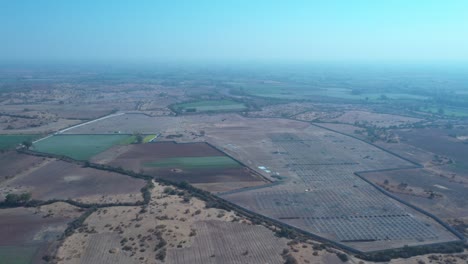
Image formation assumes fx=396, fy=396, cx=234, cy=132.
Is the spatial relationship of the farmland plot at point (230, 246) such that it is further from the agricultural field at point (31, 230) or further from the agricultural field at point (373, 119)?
the agricultural field at point (373, 119)

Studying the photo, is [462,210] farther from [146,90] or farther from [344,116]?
[146,90]

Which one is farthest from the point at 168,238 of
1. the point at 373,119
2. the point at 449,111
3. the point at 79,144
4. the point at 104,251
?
the point at 449,111

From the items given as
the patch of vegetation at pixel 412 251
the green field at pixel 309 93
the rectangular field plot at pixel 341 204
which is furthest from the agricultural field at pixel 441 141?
the green field at pixel 309 93

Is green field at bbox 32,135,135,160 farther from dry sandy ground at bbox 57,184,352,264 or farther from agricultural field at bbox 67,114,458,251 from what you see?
dry sandy ground at bbox 57,184,352,264

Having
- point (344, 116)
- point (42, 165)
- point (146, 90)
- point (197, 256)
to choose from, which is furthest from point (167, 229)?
point (146, 90)

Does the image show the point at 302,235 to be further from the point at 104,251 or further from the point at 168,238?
the point at 104,251

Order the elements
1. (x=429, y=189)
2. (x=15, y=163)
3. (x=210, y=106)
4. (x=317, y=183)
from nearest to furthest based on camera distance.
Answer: (x=429, y=189) < (x=317, y=183) < (x=15, y=163) < (x=210, y=106)

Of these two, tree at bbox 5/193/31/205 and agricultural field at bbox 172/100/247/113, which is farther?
agricultural field at bbox 172/100/247/113

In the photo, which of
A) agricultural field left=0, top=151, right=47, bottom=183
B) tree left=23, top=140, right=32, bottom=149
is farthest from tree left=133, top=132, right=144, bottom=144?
tree left=23, top=140, right=32, bottom=149
